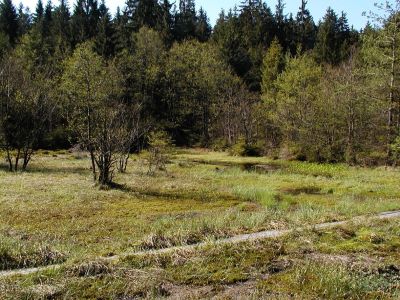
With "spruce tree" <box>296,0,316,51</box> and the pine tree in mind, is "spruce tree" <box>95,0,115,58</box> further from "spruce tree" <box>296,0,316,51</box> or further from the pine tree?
"spruce tree" <box>296,0,316,51</box>

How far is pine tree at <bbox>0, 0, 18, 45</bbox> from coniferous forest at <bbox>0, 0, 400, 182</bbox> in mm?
169

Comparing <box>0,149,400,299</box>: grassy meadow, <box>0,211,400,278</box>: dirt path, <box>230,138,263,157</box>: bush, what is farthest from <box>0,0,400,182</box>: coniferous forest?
<box>0,211,400,278</box>: dirt path

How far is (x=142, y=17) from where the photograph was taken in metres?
83.8

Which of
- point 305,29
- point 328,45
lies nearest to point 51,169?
point 328,45

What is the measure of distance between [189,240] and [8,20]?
3133 inches

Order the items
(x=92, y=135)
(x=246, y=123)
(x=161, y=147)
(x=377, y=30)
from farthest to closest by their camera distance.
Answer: (x=246, y=123), (x=377, y=30), (x=161, y=147), (x=92, y=135)

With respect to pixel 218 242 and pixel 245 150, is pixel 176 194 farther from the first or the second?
pixel 245 150

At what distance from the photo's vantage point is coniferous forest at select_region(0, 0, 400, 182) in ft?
102

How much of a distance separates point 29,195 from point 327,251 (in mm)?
13296

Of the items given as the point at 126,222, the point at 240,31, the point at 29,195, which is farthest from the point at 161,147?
the point at 240,31

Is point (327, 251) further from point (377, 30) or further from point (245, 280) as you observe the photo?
point (377, 30)

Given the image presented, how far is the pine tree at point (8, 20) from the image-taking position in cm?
7831

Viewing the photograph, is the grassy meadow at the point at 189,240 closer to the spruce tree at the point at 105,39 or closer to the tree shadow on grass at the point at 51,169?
the tree shadow on grass at the point at 51,169

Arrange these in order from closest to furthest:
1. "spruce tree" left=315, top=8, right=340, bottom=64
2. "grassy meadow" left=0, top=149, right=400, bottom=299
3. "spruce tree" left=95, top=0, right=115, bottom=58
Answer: "grassy meadow" left=0, top=149, right=400, bottom=299 → "spruce tree" left=95, top=0, right=115, bottom=58 → "spruce tree" left=315, top=8, right=340, bottom=64
